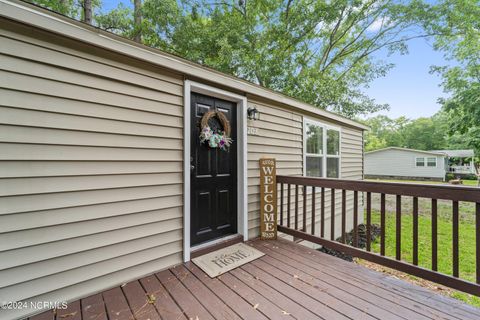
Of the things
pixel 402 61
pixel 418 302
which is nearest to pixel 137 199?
pixel 418 302

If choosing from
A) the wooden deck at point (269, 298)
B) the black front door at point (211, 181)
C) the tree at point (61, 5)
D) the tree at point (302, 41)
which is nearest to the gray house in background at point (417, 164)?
the tree at point (302, 41)

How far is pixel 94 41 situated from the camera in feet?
5.78

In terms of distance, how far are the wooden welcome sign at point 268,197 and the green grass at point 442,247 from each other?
282 cm

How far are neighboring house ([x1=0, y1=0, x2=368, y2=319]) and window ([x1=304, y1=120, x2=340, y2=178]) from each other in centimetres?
218

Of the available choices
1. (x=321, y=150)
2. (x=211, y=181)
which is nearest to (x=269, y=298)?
(x=211, y=181)

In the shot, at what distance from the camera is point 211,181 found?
2781mm

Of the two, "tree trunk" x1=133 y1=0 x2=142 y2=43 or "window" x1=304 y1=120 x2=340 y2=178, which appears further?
"tree trunk" x1=133 y1=0 x2=142 y2=43

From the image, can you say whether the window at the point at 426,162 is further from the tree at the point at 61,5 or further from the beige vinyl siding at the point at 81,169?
the tree at the point at 61,5

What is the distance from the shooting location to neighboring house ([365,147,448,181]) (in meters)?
17.0

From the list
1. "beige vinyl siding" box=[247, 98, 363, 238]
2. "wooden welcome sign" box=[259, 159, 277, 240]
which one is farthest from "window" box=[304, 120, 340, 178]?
"wooden welcome sign" box=[259, 159, 277, 240]

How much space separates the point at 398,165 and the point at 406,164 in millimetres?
565

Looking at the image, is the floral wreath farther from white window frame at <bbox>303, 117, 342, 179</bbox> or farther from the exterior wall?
the exterior wall

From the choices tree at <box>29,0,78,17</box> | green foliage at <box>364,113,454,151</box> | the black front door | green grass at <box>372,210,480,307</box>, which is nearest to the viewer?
the black front door

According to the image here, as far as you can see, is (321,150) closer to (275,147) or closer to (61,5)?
(275,147)
